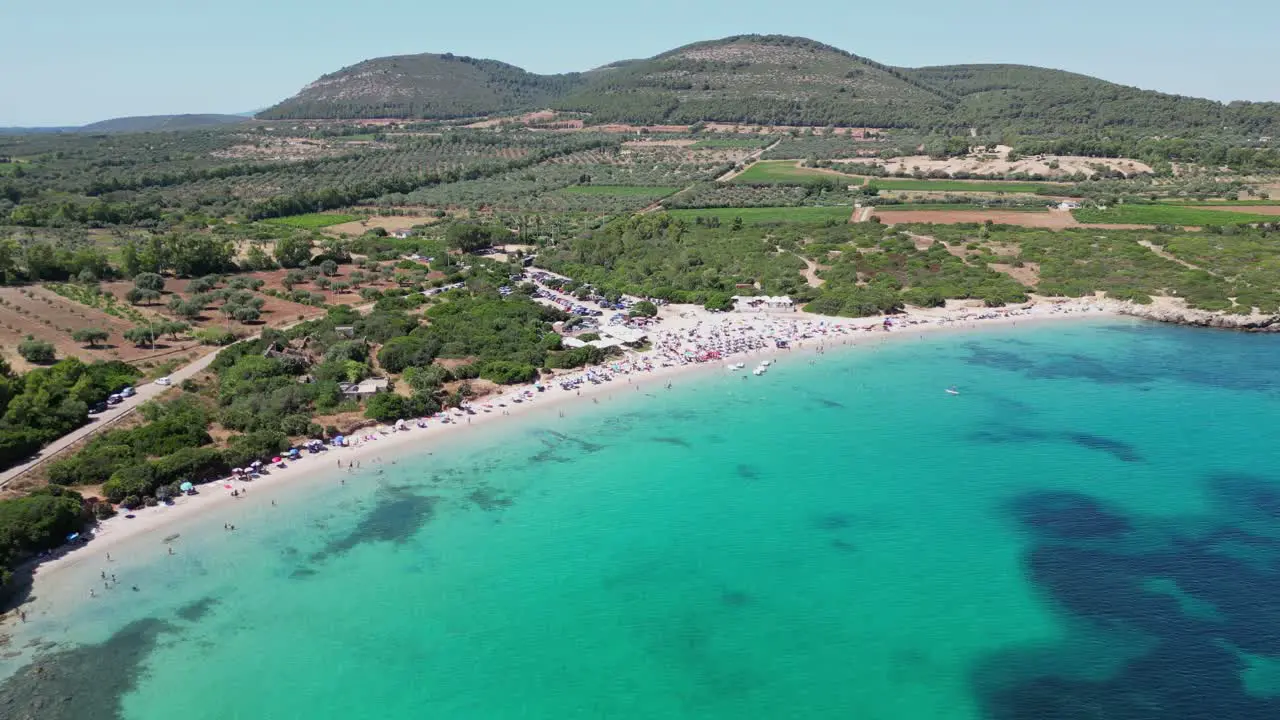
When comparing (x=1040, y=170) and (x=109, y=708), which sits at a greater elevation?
(x=1040, y=170)

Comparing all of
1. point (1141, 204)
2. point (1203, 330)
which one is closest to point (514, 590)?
point (1203, 330)

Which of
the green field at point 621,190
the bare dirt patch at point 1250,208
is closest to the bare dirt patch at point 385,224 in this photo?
the green field at point 621,190

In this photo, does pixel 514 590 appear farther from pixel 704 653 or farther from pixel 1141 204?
pixel 1141 204

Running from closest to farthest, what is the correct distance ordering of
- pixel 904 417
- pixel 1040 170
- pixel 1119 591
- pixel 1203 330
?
pixel 1119 591, pixel 904 417, pixel 1203 330, pixel 1040 170

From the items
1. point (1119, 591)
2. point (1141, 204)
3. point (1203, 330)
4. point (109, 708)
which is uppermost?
point (1141, 204)

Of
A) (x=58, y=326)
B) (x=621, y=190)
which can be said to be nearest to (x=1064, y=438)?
(x=58, y=326)

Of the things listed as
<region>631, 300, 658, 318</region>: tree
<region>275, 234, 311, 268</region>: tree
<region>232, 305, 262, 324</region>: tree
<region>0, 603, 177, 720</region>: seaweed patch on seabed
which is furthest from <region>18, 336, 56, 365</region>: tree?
<region>631, 300, 658, 318</region>: tree

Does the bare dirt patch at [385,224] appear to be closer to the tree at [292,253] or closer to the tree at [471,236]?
the tree at [471,236]
